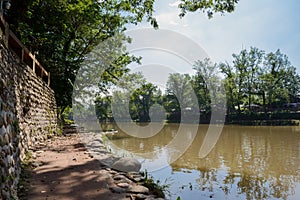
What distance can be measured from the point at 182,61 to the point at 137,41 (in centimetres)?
339

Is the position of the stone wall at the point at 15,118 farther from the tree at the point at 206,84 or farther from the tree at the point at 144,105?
the tree at the point at 144,105

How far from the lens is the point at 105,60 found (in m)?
15.6

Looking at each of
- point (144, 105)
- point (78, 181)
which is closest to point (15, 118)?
point (78, 181)

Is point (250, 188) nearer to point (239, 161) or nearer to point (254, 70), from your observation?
point (239, 161)

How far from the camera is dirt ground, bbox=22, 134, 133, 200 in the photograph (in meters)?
2.92

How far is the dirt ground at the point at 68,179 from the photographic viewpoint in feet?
9.57

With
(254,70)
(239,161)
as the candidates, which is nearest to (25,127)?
(239,161)

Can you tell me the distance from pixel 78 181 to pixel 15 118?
127cm

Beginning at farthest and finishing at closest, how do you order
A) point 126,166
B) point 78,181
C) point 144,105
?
point 144,105 < point 126,166 < point 78,181

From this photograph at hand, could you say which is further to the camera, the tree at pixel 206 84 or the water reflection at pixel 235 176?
the tree at pixel 206 84

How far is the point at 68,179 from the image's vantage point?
3.56 m

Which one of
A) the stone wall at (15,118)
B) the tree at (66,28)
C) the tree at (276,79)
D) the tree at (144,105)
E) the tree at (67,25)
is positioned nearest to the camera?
the stone wall at (15,118)

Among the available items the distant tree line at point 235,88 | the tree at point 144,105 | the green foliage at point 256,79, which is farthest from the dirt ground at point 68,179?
the tree at point 144,105

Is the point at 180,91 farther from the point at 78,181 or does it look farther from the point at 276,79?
the point at 78,181
